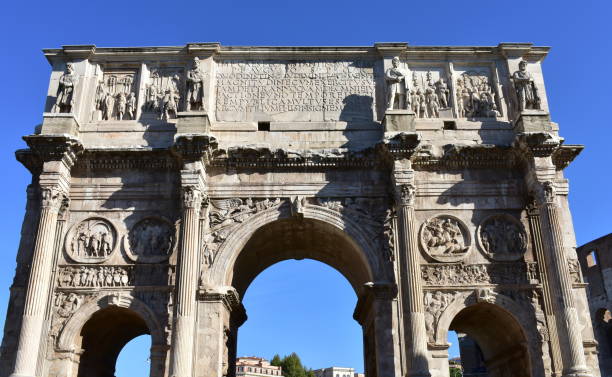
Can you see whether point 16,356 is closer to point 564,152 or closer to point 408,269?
point 408,269

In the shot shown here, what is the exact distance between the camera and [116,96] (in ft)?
47.6

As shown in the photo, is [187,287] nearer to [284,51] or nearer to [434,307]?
[434,307]

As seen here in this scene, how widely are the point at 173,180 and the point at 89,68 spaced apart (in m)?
3.79

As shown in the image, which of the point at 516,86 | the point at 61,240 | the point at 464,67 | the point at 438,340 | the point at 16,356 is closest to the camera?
the point at 16,356

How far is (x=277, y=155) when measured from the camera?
1332cm

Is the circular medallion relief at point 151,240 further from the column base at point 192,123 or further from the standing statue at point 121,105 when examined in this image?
the standing statue at point 121,105

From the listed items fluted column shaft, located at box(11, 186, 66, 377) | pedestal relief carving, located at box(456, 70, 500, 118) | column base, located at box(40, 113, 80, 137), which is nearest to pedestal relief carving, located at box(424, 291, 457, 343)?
pedestal relief carving, located at box(456, 70, 500, 118)

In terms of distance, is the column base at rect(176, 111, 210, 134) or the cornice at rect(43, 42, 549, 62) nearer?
the column base at rect(176, 111, 210, 134)

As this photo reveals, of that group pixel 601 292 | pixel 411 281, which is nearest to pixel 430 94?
pixel 411 281

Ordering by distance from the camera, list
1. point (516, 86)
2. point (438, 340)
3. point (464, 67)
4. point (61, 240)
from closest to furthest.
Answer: point (438, 340) → point (61, 240) → point (516, 86) → point (464, 67)

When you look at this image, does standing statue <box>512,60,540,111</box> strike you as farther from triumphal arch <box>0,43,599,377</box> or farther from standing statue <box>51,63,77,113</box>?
standing statue <box>51,63,77,113</box>

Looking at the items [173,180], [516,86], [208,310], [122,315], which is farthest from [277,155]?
[516,86]

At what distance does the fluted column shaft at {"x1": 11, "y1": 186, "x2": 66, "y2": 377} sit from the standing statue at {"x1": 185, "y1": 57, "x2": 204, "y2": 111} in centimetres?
348

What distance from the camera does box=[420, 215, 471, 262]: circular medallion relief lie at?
12992 millimetres
